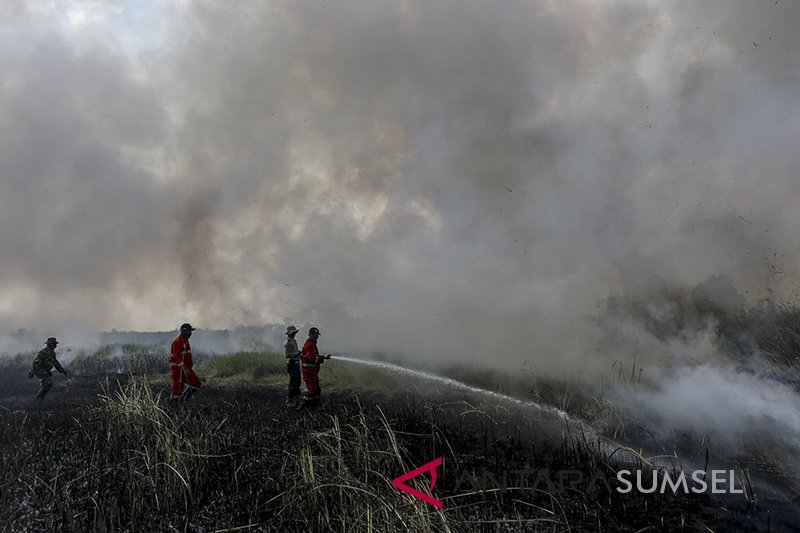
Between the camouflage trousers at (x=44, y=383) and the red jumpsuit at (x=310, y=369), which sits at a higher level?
the red jumpsuit at (x=310, y=369)

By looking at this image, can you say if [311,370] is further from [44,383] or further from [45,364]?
[44,383]

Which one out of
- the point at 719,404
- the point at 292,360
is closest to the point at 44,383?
the point at 292,360

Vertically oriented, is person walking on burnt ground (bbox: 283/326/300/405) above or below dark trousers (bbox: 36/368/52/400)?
above

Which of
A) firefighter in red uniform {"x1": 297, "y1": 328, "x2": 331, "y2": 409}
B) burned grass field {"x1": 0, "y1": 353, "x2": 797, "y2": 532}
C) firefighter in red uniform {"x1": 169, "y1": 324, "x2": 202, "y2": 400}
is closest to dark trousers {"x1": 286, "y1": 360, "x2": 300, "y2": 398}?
firefighter in red uniform {"x1": 297, "y1": 328, "x2": 331, "y2": 409}

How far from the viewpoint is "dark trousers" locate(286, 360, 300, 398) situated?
14.7m

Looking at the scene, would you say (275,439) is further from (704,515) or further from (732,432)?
(732,432)

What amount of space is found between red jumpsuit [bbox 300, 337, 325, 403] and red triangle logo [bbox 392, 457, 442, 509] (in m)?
6.46

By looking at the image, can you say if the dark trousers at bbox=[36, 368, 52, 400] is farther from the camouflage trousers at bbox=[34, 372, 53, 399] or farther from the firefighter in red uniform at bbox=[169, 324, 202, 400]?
the firefighter in red uniform at bbox=[169, 324, 202, 400]

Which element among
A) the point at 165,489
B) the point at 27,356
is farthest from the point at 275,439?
the point at 27,356

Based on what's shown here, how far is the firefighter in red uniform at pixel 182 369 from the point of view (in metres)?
13.5

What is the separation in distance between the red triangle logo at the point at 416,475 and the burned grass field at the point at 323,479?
0.15 metres

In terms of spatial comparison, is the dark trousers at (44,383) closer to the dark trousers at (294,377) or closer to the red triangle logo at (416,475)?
the dark trousers at (294,377)

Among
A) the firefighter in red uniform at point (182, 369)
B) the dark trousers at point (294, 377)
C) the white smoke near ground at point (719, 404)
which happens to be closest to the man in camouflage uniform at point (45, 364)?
the firefighter in red uniform at point (182, 369)

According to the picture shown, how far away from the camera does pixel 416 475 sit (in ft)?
23.3
